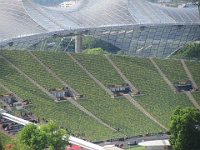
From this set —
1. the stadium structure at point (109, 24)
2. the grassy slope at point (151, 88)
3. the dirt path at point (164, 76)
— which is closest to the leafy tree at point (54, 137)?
the grassy slope at point (151, 88)

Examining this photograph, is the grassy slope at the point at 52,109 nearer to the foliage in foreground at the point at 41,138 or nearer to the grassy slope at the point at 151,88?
the grassy slope at the point at 151,88

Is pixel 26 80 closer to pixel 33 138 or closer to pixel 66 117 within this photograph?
pixel 66 117

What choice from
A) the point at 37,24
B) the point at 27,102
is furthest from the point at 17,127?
the point at 37,24

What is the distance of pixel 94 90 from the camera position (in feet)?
308

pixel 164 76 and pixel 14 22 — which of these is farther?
pixel 14 22

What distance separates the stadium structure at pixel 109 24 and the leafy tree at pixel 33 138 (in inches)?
1196

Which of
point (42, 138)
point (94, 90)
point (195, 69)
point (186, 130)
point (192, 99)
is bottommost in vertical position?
point (42, 138)

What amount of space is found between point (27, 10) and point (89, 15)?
11.8 m

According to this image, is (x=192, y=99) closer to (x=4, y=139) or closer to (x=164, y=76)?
(x=164, y=76)

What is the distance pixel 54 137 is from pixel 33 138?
197 centimetres

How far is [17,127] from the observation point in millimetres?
81688

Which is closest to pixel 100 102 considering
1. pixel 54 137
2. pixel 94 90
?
pixel 94 90

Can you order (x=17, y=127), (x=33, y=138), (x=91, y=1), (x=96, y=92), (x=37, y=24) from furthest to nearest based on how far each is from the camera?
(x=91, y=1)
(x=37, y=24)
(x=96, y=92)
(x=17, y=127)
(x=33, y=138)

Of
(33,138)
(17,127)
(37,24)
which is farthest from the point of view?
(37,24)
